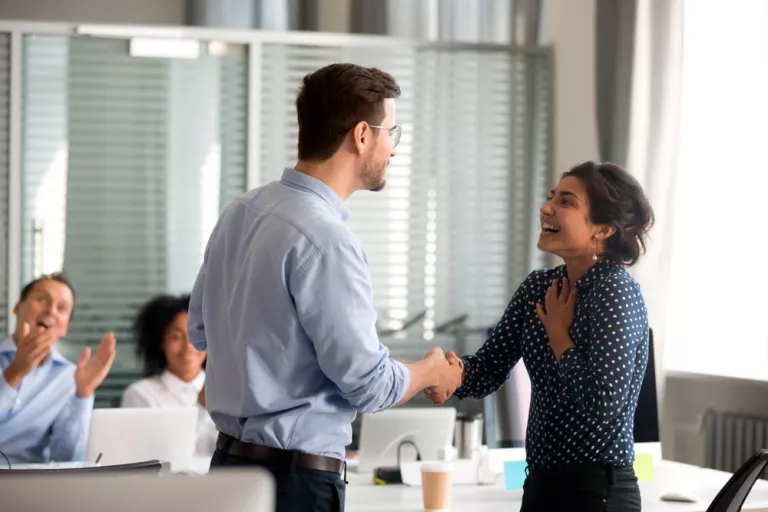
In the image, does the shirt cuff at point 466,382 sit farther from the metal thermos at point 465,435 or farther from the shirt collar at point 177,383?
the shirt collar at point 177,383

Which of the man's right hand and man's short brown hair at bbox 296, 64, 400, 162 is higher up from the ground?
man's short brown hair at bbox 296, 64, 400, 162

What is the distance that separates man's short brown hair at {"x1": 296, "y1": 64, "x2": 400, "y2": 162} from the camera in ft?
6.75

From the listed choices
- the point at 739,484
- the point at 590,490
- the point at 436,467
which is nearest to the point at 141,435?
the point at 436,467

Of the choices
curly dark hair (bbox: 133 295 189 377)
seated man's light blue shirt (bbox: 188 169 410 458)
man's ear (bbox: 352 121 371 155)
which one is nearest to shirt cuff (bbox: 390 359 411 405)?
seated man's light blue shirt (bbox: 188 169 410 458)

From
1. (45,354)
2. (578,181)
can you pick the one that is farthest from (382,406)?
(45,354)

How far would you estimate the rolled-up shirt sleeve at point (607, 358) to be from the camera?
2.08m

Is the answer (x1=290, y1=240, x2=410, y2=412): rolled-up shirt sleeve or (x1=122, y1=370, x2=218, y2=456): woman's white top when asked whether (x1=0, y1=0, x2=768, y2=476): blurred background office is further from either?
(x1=290, y1=240, x2=410, y2=412): rolled-up shirt sleeve

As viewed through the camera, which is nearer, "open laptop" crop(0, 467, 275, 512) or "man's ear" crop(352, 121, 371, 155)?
"open laptop" crop(0, 467, 275, 512)

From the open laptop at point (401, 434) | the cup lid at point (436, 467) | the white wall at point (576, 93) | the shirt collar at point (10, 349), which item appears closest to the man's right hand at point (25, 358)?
the shirt collar at point (10, 349)

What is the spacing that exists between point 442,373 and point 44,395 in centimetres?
189

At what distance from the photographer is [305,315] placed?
1.91m

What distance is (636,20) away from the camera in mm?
4828

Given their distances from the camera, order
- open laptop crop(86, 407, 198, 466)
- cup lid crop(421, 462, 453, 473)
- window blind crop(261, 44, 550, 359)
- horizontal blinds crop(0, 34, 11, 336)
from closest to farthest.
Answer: cup lid crop(421, 462, 453, 473), open laptop crop(86, 407, 198, 466), horizontal blinds crop(0, 34, 11, 336), window blind crop(261, 44, 550, 359)

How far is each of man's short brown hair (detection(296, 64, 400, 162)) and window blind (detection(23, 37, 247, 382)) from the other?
283 centimetres
